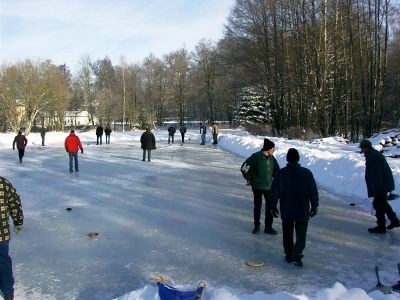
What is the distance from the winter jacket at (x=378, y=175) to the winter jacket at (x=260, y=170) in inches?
65.3

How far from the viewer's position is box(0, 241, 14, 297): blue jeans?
4566 millimetres

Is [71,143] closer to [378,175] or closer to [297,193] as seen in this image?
[378,175]

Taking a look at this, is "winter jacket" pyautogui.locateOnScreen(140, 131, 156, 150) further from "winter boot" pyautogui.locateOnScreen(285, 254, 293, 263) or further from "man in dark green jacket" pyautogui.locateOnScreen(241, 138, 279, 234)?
"winter boot" pyautogui.locateOnScreen(285, 254, 293, 263)

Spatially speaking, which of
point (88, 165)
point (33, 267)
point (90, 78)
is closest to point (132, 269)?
point (33, 267)

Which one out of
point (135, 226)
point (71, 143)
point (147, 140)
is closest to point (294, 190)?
point (135, 226)

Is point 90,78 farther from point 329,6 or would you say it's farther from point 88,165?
point 88,165

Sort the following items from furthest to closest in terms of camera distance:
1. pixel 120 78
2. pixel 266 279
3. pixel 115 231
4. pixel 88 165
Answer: pixel 120 78, pixel 88 165, pixel 115 231, pixel 266 279

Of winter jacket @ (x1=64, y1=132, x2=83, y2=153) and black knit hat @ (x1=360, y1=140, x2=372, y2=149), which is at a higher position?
black knit hat @ (x1=360, y1=140, x2=372, y2=149)

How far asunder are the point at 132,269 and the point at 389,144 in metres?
16.7

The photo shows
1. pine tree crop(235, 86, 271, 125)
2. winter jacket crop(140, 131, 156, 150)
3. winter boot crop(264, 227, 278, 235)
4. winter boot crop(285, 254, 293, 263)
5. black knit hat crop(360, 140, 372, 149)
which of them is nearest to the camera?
winter boot crop(285, 254, 293, 263)

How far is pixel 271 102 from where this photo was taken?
3625 centimetres

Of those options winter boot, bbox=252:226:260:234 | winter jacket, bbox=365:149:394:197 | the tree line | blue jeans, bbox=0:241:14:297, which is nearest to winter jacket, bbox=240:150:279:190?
winter boot, bbox=252:226:260:234

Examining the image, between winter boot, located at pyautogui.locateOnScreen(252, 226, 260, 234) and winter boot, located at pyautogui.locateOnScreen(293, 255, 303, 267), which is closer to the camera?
winter boot, located at pyautogui.locateOnScreen(293, 255, 303, 267)

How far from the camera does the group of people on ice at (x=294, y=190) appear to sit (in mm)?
5852
